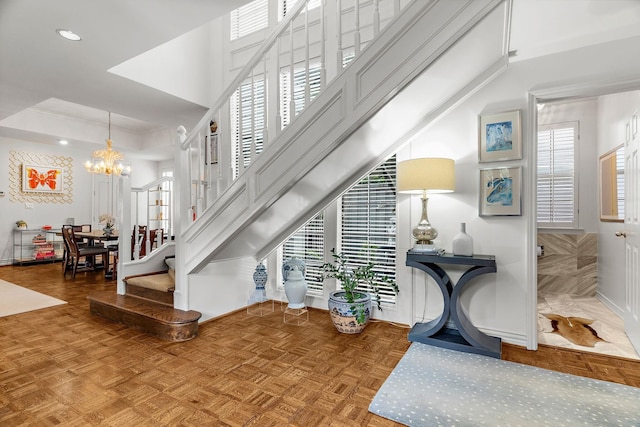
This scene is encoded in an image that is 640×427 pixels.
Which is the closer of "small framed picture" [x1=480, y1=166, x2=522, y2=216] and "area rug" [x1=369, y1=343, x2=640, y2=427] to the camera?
"area rug" [x1=369, y1=343, x2=640, y2=427]

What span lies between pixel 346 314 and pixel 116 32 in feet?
9.62

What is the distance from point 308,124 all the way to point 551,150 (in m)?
4.05

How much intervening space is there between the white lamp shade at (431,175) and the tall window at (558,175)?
9.24ft

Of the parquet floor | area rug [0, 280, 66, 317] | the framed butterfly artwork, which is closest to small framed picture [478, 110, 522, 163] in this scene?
the parquet floor

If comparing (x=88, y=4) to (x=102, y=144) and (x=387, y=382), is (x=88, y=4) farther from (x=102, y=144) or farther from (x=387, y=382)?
(x=102, y=144)

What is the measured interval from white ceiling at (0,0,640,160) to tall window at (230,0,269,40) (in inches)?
50.2

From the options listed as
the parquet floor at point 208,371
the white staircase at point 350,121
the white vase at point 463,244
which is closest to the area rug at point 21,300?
the parquet floor at point 208,371

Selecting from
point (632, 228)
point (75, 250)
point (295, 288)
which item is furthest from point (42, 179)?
point (632, 228)

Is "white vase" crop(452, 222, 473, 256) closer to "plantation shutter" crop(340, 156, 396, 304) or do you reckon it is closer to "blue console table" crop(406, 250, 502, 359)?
"blue console table" crop(406, 250, 502, 359)

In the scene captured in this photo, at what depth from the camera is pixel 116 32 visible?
2.52 meters

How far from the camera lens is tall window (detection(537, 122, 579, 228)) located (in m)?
4.47

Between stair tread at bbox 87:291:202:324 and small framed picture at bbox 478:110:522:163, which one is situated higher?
small framed picture at bbox 478:110:522:163

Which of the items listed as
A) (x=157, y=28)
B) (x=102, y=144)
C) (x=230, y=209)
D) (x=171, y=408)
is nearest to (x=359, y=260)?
(x=230, y=209)

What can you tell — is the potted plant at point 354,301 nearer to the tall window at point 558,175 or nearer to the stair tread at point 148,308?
the stair tread at point 148,308
